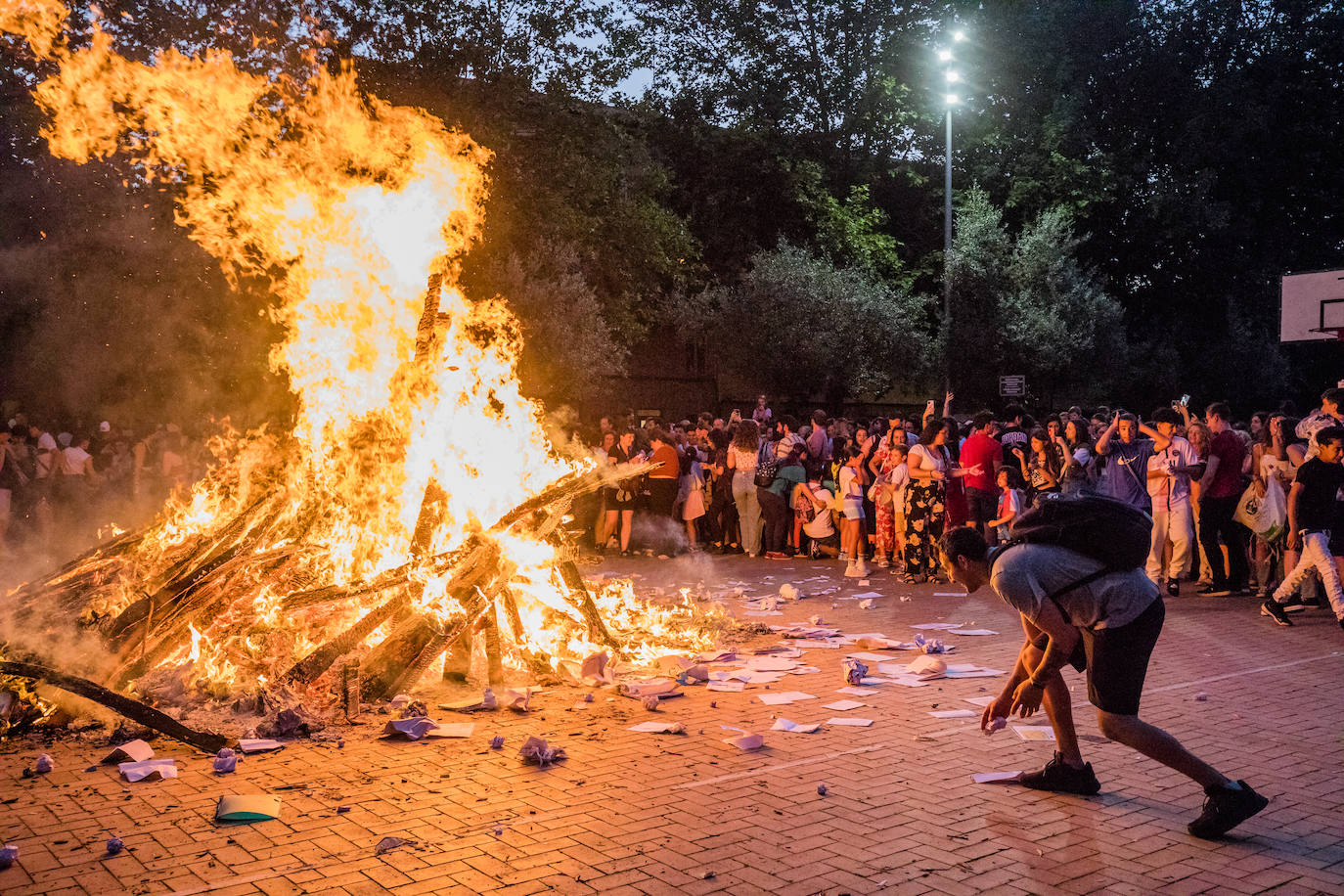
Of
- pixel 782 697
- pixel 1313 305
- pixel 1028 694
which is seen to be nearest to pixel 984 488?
pixel 1313 305

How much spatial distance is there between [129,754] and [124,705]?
360mm

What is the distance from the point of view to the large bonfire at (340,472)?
26.6 feet

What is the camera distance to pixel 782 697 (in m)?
8.02

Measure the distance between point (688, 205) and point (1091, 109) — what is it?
1493 centimetres

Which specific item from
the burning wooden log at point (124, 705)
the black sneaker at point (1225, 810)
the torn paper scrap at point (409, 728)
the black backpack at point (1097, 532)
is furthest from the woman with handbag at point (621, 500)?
the black sneaker at point (1225, 810)

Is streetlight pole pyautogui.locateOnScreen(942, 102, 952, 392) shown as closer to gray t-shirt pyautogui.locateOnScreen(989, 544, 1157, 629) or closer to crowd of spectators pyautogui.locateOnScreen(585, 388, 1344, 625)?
crowd of spectators pyautogui.locateOnScreen(585, 388, 1344, 625)

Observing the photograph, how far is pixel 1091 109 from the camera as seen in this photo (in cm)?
3888

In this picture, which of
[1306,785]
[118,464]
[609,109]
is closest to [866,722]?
[1306,785]

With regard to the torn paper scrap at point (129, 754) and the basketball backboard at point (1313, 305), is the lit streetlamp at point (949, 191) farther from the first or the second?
the torn paper scrap at point (129, 754)

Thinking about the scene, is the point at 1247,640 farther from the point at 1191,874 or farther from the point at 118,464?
the point at 118,464

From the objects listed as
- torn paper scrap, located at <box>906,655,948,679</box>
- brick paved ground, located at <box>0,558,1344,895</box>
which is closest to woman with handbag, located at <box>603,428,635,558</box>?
torn paper scrap, located at <box>906,655,948,679</box>

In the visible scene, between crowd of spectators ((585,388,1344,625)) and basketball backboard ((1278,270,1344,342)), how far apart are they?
1.18m

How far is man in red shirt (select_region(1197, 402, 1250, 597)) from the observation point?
40.3ft

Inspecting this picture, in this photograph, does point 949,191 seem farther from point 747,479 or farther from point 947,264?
point 747,479
